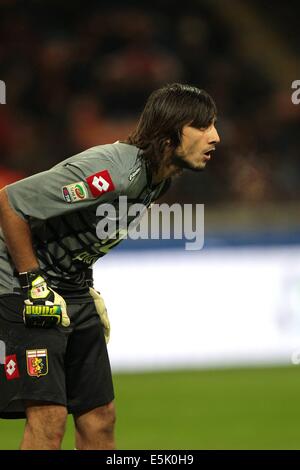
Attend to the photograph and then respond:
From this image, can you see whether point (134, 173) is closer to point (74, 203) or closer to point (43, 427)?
point (74, 203)

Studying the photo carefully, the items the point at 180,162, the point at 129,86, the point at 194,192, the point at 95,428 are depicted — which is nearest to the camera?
the point at 180,162

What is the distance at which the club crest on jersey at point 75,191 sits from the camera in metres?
4.70

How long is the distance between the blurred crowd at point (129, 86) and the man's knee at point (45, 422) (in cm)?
653

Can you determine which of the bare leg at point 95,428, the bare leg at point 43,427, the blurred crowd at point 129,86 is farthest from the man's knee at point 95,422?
the blurred crowd at point 129,86

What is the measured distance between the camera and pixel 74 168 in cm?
475

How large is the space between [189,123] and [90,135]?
7768 millimetres

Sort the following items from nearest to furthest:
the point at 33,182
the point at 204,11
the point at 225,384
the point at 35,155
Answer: the point at 33,182
the point at 225,384
the point at 35,155
the point at 204,11

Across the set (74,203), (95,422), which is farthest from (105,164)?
(95,422)

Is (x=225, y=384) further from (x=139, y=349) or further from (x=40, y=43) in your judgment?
(x=40, y=43)

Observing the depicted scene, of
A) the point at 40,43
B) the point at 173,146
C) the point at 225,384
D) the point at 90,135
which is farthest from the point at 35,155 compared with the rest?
the point at 173,146

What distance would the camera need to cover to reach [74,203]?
186 inches

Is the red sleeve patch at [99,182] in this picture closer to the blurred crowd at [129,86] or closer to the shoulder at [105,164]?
the shoulder at [105,164]

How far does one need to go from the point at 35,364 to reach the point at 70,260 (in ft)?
1.77

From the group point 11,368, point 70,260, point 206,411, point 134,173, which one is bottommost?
point 206,411
